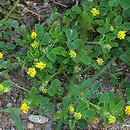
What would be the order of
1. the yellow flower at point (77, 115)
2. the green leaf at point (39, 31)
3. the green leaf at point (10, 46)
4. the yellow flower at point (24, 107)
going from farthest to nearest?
the green leaf at point (10, 46) → the green leaf at point (39, 31) → the yellow flower at point (24, 107) → the yellow flower at point (77, 115)

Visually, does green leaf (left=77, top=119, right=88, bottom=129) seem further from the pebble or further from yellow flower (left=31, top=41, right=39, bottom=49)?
yellow flower (left=31, top=41, right=39, bottom=49)

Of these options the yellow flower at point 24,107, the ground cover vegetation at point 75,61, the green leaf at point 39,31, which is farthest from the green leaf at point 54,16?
the yellow flower at point 24,107

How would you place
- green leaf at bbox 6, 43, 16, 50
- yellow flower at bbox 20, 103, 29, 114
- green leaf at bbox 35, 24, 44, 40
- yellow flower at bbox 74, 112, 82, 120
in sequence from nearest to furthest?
yellow flower at bbox 74, 112, 82, 120, yellow flower at bbox 20, 103, 29, 114, green leaf at bbox 35, 24, 44, 40, green leaf at bbox 6, 43, 16, 50

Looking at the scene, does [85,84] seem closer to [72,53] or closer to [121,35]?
[72,53]

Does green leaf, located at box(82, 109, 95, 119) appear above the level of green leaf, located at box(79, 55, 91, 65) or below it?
below

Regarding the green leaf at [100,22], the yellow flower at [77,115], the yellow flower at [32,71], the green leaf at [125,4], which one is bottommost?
the yellow flower at [77,115]

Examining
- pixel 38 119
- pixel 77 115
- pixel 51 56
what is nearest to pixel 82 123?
pixel 77 115

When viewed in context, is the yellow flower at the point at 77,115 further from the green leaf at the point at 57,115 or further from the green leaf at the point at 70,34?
the green leaf at the point at 70,34

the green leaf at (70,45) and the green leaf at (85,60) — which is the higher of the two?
the green leaf at (70,45)

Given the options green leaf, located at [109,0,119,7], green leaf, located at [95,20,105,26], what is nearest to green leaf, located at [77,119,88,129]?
green leaf, located at [95,20,105,26]
